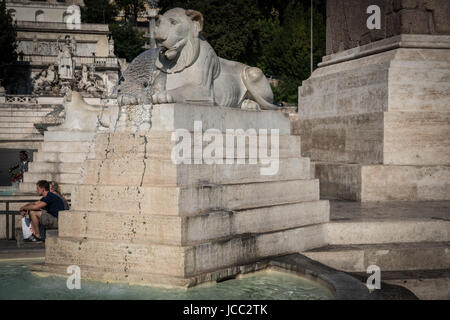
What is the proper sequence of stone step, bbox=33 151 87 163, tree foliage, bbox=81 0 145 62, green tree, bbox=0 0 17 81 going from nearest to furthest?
stone step, bbox=33 151 87 163 < green tree, bbox=0 0 17 81 < tree foliage, bbox=81 0 145 62

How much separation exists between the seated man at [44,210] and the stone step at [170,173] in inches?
76.7

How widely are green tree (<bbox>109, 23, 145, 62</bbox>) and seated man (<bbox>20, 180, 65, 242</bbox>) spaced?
62434 millimetres

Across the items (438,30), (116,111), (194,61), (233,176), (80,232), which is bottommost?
(80,232)

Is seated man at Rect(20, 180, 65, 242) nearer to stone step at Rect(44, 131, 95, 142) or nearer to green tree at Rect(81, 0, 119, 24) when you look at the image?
stone step at Rect(44, 131, 95, 142)

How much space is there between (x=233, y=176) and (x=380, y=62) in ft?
16.8

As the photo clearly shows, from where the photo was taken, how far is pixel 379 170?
9945 millimetres

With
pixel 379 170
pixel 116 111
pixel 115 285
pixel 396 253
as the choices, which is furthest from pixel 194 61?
pixel 379 170

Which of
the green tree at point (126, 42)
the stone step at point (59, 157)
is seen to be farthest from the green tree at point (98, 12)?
the stone step at point (59, 157)

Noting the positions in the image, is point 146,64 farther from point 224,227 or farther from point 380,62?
point 380,62

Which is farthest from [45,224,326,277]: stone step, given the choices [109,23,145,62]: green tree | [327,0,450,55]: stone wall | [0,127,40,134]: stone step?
[109,23,145,62]: green tree

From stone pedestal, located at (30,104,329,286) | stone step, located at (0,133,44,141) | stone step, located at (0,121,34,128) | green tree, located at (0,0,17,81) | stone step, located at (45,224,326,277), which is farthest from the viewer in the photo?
green tree, located at (0,0,17,81)

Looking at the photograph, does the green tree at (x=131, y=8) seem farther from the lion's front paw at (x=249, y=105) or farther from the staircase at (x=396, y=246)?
the staircase at (x=396, y=246)

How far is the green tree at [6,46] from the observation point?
5591cm

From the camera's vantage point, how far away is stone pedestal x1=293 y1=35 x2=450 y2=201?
9.99 metres
